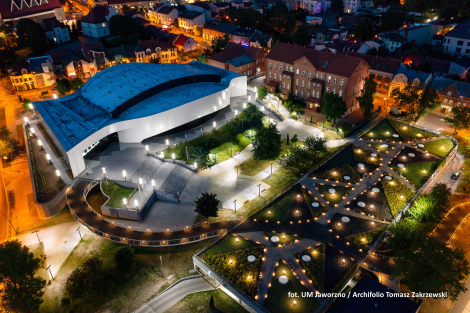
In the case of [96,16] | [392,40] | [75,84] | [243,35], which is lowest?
[75,84]

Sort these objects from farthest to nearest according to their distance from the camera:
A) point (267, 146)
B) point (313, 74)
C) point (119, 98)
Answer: point (313, 74), point (119, 98), point (267, 146)

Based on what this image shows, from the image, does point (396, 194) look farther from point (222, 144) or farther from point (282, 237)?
point (222, 144)

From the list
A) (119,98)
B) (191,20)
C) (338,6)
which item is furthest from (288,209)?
(338,6)

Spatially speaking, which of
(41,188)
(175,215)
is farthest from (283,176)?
(41,188)

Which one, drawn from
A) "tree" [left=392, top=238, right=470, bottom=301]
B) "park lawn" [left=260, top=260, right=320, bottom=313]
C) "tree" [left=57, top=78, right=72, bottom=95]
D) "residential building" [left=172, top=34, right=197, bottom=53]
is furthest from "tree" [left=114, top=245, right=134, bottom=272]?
"residential building" [left=172, top=34, right=197, bottom=53]

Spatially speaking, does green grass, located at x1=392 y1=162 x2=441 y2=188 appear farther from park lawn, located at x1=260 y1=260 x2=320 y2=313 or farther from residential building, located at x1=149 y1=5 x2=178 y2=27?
residential building, located at x1=149 y1=5 x2=178 y2=27

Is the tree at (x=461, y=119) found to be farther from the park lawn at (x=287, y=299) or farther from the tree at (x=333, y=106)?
the park lawn at (x=287, y=299)
